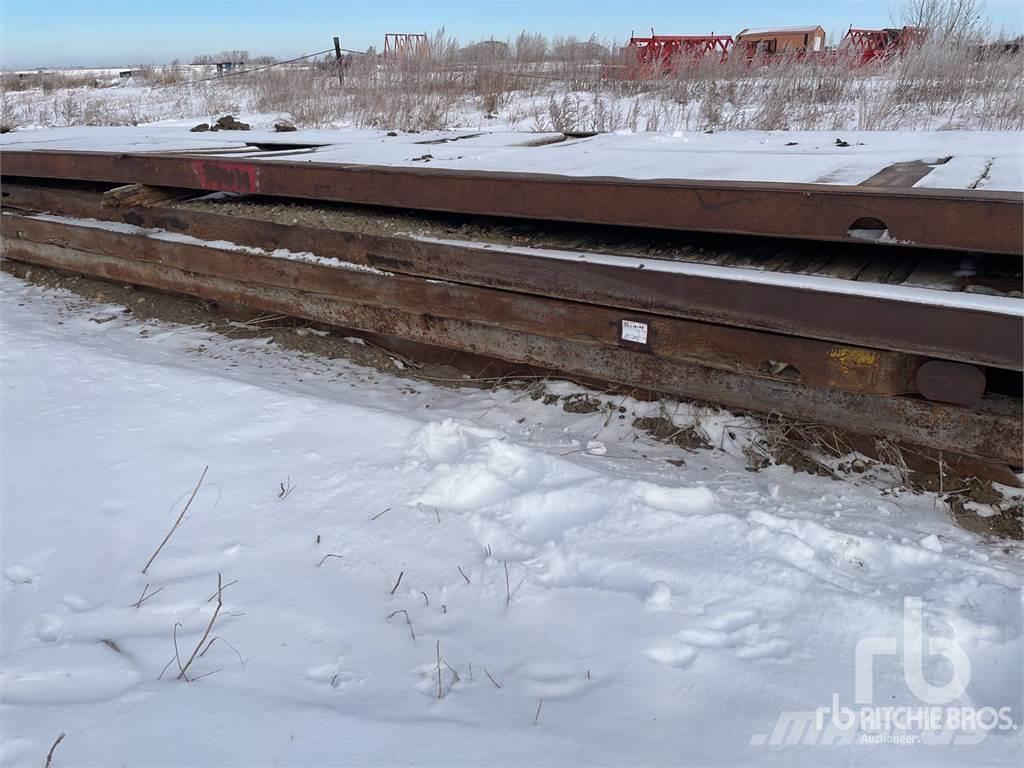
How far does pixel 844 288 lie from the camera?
8.29ft

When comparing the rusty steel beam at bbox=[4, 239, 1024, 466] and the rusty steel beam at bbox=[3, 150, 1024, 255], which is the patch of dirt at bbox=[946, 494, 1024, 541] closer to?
the rusty steel beam at bbox=[4, 239, 1024, 466]

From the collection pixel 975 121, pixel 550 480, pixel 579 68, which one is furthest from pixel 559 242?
pixel 579 68

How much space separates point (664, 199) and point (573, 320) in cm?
65

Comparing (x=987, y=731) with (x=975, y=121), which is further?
(x=975, y=121)

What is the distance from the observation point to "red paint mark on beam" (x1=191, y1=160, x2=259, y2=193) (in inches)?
160

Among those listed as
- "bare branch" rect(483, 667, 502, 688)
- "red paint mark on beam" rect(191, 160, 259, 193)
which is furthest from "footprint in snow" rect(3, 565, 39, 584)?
"red paint mark on beam" rect(191, 160, 259, 193)

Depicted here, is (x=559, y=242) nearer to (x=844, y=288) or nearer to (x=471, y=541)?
(x=844, y=288)

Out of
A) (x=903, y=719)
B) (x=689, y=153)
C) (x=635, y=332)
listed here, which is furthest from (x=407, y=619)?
(x=689, y=153)

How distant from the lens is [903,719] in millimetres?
1694

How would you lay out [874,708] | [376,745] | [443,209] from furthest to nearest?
[443,209] < [874,708] < [376,745]

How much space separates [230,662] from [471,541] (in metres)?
0.82

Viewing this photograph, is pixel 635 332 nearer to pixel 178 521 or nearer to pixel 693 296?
pixel 693 296

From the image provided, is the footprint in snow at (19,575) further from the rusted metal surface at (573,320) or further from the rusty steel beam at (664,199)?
the rusty steel beam at (664,199)

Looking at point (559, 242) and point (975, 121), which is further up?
point (975, 121)
